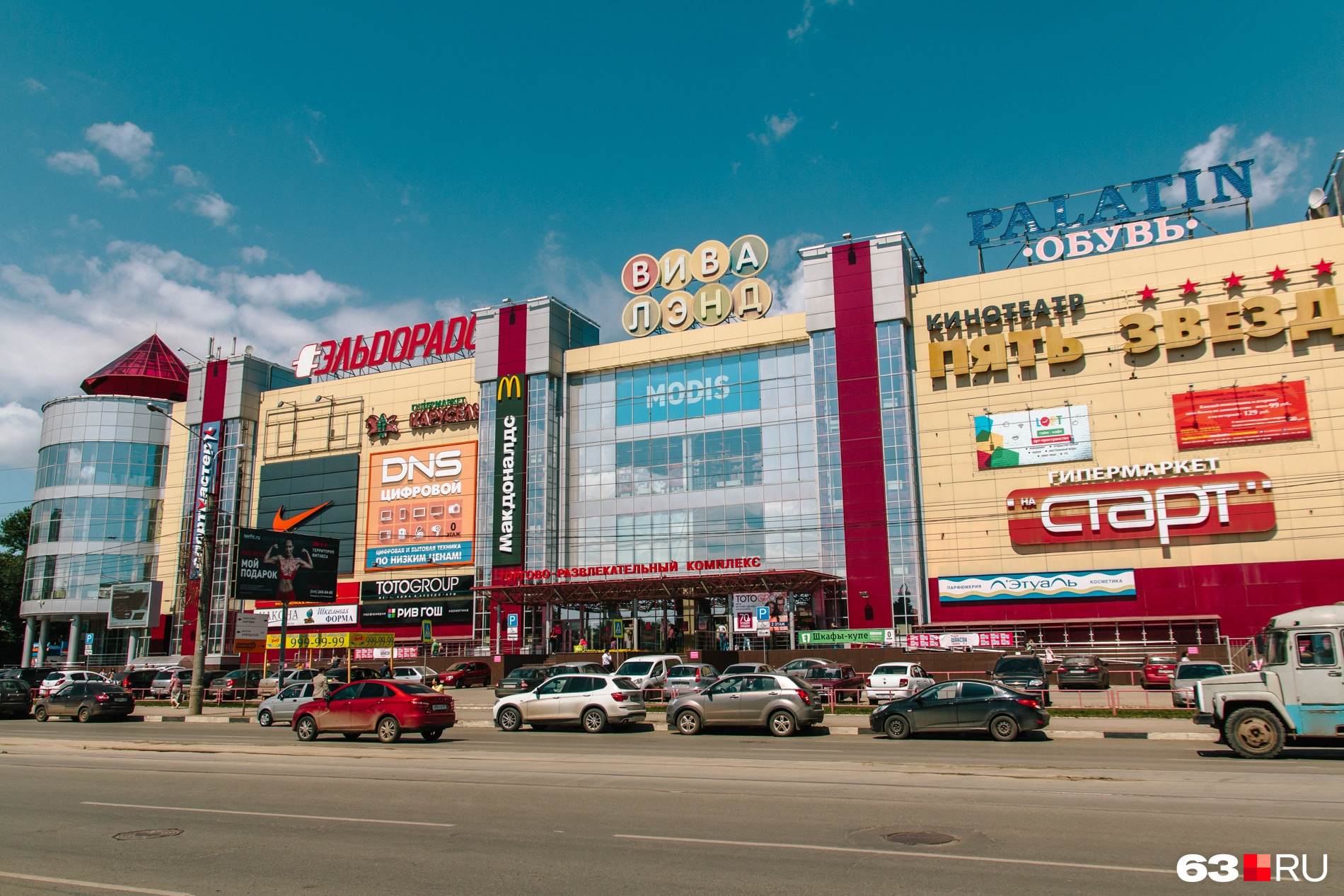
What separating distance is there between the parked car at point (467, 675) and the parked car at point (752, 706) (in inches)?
1192

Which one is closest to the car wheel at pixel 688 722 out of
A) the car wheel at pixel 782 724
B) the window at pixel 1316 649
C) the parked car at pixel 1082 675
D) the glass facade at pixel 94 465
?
the car wheel at pixel 782 724

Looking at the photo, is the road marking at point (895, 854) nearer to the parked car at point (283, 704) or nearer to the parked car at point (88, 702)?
the parked car at point (283, 704)

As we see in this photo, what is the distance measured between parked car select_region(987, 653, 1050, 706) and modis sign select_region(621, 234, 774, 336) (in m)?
34.1

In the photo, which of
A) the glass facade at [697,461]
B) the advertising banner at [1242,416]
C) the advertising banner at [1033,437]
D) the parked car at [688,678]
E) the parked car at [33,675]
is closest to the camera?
the parked car at [688,678]

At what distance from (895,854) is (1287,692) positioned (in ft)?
40.5

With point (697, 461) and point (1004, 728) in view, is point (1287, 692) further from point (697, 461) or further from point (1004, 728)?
point (697, 461)

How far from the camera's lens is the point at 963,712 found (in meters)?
22.3

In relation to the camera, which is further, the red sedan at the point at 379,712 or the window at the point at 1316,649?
the red sedan at the point at 379,712

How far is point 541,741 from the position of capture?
23500 mm

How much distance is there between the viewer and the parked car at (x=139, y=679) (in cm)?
5497

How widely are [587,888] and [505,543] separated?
5713 cm

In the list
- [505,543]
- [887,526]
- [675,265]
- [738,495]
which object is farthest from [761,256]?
[505,543]

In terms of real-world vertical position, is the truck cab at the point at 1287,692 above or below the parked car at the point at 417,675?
above

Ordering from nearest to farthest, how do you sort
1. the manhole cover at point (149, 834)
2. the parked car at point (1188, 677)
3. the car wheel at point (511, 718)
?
the manhole cover at point (149, 834), the car wheel at point (511, 718), the parked car at point (1188, 677)
